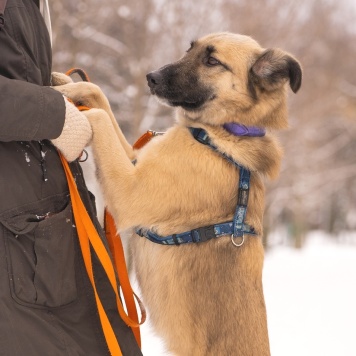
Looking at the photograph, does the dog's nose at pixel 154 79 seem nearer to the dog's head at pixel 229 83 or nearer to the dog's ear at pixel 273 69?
the dog's head at pixel 229 83

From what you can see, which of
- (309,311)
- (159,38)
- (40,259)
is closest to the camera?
(40,259)

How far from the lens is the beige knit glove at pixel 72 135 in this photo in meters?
2.02

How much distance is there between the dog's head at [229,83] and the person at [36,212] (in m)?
1.03

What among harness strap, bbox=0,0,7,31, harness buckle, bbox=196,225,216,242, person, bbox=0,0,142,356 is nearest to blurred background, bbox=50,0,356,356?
harness buckle, bbox=196,225,216,242

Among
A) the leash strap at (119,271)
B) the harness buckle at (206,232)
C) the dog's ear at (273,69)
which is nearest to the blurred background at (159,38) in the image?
the dog's ear at (273,69)

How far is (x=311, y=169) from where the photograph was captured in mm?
23875

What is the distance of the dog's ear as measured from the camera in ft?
9.71

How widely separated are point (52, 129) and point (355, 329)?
7.46 metres

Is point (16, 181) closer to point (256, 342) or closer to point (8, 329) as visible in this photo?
point (8, 329)

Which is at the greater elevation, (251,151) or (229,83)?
(229,83)

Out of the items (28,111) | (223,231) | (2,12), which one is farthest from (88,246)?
(2,12)

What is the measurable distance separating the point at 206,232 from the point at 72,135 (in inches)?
34.5

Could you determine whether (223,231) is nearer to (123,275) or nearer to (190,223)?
(190,223)

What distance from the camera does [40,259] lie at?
1.87 metres
